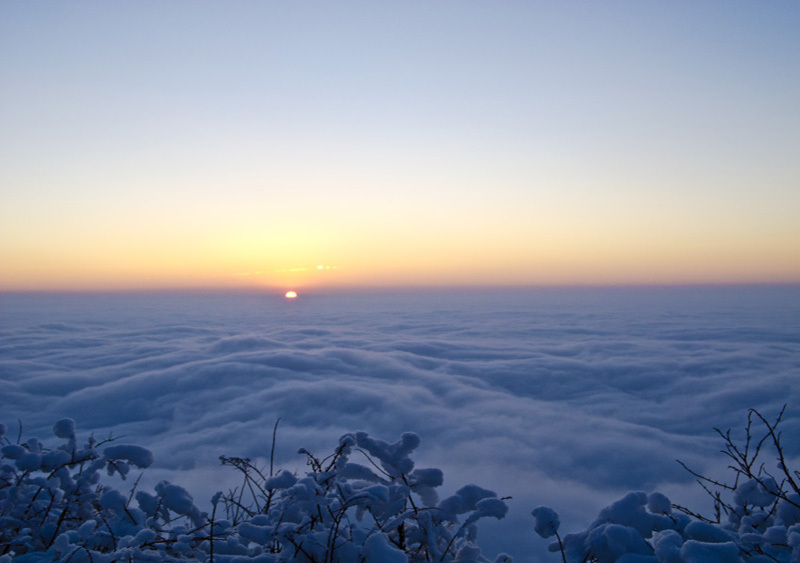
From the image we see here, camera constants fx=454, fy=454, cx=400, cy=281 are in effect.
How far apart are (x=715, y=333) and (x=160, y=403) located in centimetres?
5678

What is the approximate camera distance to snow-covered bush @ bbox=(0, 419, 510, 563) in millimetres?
1837

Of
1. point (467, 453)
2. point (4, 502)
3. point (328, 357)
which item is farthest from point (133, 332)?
point (4, 502)

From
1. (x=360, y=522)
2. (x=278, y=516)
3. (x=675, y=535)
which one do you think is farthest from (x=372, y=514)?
(x=675, y=535)

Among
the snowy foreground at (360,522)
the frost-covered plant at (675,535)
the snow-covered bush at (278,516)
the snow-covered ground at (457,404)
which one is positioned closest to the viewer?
the frost-covered plant at (675,535)

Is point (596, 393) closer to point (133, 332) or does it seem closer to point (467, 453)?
point (467, 453)

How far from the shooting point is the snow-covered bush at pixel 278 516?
184 centimetres

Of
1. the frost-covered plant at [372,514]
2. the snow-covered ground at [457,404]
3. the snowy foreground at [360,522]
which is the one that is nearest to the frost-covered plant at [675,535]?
the snowy foreground at [360,522]

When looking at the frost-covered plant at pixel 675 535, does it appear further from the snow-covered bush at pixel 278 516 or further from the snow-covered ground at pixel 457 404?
the snow-covered ground at pixel 457 404

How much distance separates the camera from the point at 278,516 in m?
1.97

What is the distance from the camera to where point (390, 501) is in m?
2.06

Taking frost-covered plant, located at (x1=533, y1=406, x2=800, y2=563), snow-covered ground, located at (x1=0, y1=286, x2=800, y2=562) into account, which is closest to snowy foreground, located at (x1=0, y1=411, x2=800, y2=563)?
frost-covered plant, located at (x1=533, y1=406, x2=800, y2=563)

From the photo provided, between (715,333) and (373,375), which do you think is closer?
(373,375)

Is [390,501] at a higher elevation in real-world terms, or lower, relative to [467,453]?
higher

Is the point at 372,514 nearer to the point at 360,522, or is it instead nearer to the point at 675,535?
the point at 360,522
